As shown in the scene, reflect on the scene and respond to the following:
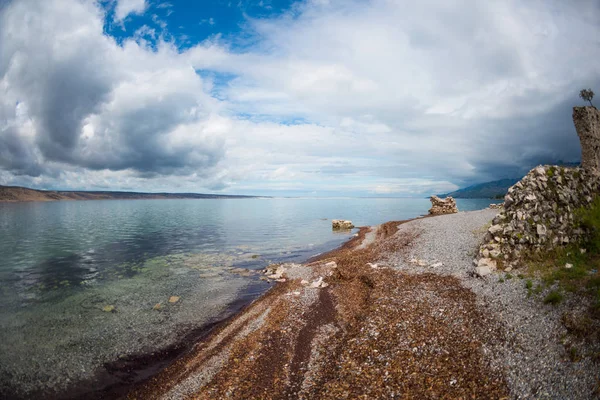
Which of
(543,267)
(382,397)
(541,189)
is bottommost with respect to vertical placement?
(382,397)

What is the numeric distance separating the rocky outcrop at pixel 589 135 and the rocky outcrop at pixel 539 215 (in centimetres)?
150

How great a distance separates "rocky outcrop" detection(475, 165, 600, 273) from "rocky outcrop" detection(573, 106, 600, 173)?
4.92ft

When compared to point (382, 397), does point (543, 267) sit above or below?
above

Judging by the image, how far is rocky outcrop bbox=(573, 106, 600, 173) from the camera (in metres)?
20.1

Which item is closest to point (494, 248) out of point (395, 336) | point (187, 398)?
point (395, 336)

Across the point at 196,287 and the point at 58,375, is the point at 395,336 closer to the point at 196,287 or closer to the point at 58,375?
the point at 58,375

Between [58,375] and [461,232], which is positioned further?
[461,232]

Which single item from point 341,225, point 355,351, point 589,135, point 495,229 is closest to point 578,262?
point 495,229

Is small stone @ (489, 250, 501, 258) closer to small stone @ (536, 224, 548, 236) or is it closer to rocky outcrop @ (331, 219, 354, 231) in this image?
small stone @ (536, 224, 548, 236)

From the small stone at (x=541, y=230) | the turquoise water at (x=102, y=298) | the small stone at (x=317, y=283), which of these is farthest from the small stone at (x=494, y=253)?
the turquoise water at (x=102, y=298)

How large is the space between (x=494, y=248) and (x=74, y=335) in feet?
83.4

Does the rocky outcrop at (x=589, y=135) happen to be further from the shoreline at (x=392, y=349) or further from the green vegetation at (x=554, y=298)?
the green vegetation at (x=554, y=298)

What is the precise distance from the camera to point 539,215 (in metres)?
17.2

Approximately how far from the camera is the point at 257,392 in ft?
33.3
